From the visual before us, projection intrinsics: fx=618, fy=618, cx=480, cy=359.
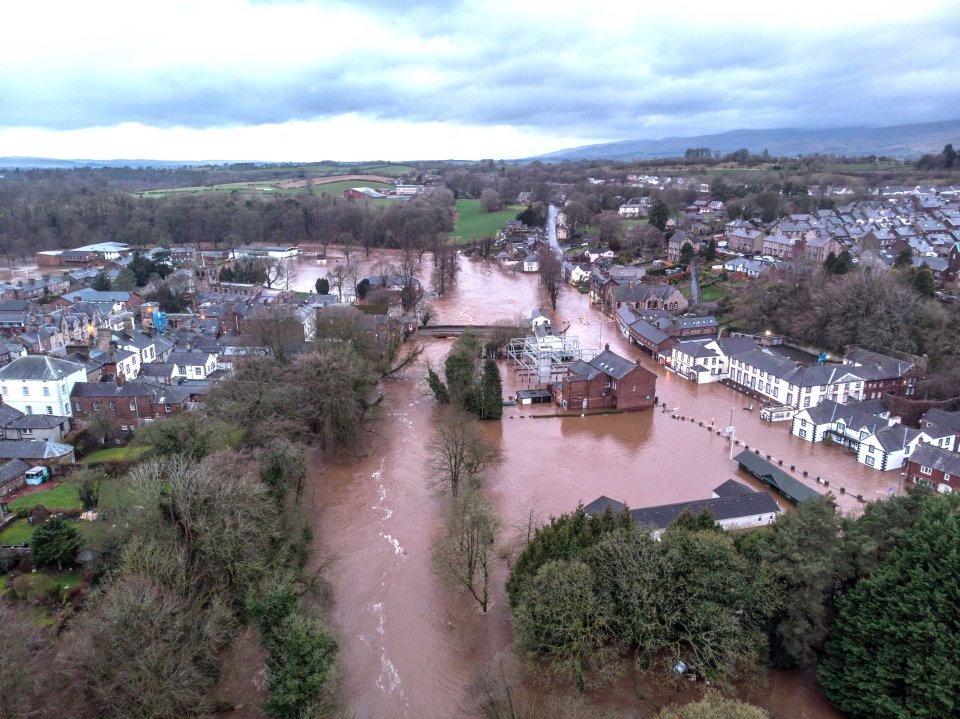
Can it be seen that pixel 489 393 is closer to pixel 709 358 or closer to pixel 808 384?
pixel 709 358

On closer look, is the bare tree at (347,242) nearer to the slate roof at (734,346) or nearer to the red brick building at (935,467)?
the slate roof at (734,346)

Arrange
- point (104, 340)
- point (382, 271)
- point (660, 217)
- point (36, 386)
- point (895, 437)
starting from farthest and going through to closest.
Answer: point (660, 217), point (382, 271), point (104, 340), point (36, 386), point (895, 437)

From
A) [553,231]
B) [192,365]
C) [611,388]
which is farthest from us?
[553,231]

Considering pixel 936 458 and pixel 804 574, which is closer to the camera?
pixel 804 574

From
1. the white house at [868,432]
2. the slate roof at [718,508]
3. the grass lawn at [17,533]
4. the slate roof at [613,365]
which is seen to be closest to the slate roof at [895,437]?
the white house at [868,432]

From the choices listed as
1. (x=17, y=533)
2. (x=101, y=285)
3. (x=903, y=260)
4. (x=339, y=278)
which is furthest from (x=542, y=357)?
(x=101, y=285)

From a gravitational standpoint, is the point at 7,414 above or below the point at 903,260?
below

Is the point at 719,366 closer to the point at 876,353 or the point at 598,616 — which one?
the point at 876,353
